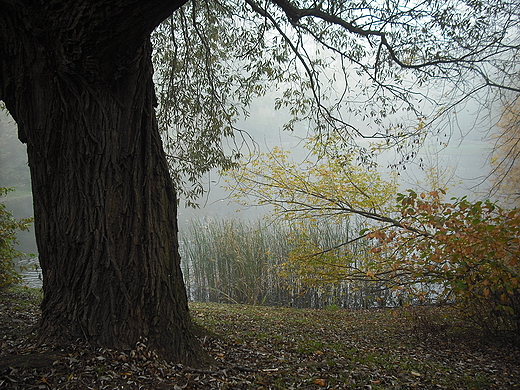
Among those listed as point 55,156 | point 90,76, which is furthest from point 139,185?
point 90,76

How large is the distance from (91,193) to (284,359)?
152cm

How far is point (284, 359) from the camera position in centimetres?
242

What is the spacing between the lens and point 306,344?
2900 mm

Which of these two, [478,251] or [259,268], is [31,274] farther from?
[478,251]

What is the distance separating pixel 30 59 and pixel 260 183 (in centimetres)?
367

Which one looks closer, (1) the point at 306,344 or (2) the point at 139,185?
(2) the point at 139,185

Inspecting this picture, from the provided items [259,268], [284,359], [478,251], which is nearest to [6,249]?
[284,359]

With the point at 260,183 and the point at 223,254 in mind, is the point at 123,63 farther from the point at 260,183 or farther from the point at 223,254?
the point at 223,254

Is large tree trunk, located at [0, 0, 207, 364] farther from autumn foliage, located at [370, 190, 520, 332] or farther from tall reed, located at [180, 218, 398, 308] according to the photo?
tall reed, located at [180, 218, 398, 308]

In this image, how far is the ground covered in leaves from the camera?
1.70 meters

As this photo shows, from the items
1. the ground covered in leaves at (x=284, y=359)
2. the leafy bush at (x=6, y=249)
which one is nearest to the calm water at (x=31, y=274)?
the leafy bush at (x=6, y=249)

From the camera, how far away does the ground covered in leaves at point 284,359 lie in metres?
1.70

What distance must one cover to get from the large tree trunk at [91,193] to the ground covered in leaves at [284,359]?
0.47 ft

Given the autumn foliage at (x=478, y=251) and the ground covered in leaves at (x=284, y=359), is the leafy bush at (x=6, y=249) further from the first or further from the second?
the autumn foliage at (x=478, y=251)
